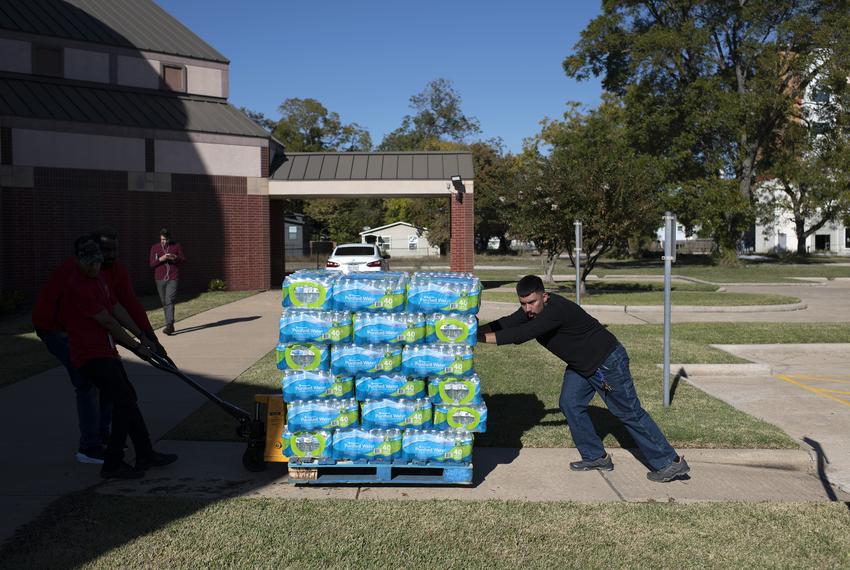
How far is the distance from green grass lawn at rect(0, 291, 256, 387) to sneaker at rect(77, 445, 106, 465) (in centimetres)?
395

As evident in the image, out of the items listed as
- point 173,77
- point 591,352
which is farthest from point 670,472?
point 173,77

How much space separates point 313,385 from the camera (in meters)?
5.95

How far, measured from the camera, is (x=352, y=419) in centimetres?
600

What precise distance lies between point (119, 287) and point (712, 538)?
16.3ft

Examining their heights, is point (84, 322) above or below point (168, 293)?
above

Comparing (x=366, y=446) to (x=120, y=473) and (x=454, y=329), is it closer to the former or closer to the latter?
(x=454, y=329)

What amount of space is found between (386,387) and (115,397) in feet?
6.64

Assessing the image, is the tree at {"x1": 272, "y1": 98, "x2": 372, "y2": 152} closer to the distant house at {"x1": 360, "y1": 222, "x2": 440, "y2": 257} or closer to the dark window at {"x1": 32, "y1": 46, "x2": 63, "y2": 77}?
the distant house at {"x1": 360, "y1": 222, "x2": 440, "y2": 257}

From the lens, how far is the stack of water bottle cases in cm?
594

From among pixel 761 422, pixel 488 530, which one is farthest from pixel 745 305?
pixel 488 530

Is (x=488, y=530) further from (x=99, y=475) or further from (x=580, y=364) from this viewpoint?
(x=99, y=475)

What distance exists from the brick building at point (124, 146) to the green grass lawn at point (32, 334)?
215 cm

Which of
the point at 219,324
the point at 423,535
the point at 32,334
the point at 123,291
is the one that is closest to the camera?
the point at 423,535

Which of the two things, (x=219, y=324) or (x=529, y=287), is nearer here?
(x=529, y=287)
